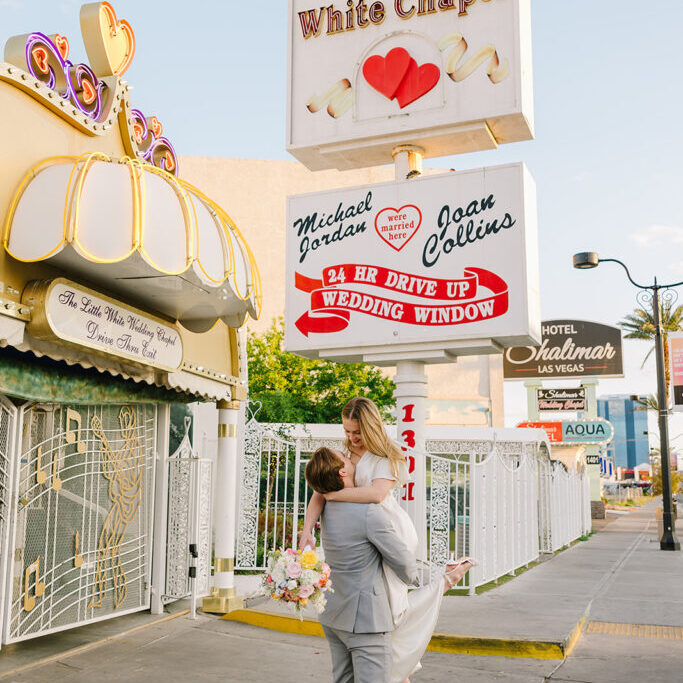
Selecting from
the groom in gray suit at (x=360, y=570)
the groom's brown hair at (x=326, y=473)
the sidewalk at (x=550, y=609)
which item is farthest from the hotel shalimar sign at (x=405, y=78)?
the groom in gray suit at (x=360, y=570)

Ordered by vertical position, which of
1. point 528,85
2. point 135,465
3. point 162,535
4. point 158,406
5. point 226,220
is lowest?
point 162,535

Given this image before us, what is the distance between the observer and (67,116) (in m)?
7.25

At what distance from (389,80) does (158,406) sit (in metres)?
5.29

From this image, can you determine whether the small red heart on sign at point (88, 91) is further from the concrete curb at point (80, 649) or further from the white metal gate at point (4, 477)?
the concrete curb at point (80, 649)

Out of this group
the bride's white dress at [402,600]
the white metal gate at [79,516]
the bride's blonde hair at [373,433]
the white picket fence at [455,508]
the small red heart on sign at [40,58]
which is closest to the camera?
the bride's white dress at [402,600]

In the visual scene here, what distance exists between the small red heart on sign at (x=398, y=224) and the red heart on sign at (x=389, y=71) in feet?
5.28

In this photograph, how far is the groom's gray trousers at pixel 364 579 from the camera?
13.9 feet

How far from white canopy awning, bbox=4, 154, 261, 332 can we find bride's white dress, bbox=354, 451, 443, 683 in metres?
3.00

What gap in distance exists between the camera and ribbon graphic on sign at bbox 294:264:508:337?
958 cm

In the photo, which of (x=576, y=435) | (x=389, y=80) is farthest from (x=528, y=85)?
(x=576, y=435)

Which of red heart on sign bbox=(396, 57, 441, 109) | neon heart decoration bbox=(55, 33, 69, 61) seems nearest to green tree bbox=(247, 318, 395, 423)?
red heart on sign bbox=(396, 57, 441, 109)

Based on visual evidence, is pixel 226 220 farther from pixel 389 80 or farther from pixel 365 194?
pixel 389 80

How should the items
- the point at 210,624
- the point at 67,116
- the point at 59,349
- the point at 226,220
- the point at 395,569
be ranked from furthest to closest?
Result: the point at 210,624 < the point at 226,220 < the point at 67,116 < the point at 59,349 < the point at 395,569

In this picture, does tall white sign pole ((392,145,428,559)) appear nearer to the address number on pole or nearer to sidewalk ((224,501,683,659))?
the address number on pole
